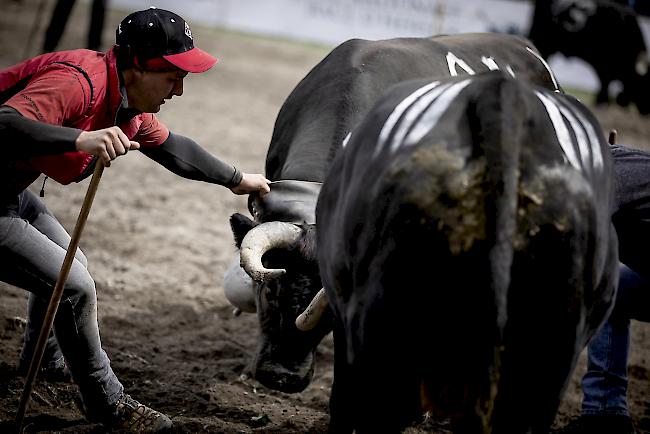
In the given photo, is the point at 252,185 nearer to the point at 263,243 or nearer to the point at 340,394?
the point at 263,243

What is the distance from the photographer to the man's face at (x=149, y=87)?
3039 mm

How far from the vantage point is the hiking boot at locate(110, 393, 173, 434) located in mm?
3355

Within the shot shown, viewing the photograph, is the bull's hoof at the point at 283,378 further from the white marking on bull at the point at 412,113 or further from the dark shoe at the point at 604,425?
the white marking on bull at the point at 412,113

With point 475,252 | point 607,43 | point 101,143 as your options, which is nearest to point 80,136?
point 101,143

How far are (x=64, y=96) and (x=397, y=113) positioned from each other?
124cm

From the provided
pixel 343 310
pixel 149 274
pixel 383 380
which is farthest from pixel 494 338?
pixel 149 274

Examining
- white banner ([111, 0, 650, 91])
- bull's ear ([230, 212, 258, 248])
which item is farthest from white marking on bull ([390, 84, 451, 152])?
white banner ([111, 0, 650, 91])

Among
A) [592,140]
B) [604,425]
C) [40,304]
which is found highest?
[592,140]

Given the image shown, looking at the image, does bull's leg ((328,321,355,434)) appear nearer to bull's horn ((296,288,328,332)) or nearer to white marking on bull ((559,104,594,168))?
bull's horn ((296,288,328,332))

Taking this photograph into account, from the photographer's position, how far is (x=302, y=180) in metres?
3.75

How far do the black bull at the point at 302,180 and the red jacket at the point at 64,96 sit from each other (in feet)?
2.45

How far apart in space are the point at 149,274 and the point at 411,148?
3.74 m

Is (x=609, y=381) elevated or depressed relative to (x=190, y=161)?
depressed

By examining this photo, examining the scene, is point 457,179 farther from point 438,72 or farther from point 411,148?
point 438,72
